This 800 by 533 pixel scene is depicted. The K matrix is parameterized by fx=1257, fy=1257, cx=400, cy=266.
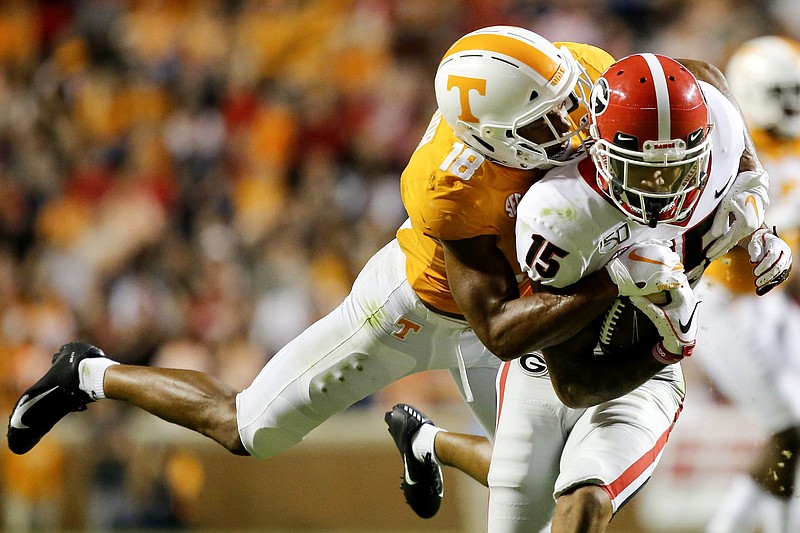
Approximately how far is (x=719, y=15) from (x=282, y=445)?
18.2 ft

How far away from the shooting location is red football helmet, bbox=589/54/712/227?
3061 millimetres

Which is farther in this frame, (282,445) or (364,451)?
(364,451)

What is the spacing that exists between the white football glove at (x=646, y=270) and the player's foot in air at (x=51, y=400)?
79.4 inches

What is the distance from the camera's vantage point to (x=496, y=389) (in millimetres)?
3938

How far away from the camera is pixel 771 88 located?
515 centimetres

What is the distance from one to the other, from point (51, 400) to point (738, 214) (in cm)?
237

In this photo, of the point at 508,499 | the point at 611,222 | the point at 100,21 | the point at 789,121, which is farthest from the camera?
the point at 100,21

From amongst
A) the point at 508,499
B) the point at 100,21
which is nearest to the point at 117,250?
the point at 100,21

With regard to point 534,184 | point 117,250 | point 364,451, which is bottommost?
point 364,451

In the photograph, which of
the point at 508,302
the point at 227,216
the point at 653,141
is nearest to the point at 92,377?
the point at 508,302

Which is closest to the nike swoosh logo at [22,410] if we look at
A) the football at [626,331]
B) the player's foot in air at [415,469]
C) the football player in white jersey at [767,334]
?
the player's foot in air at [415,469]

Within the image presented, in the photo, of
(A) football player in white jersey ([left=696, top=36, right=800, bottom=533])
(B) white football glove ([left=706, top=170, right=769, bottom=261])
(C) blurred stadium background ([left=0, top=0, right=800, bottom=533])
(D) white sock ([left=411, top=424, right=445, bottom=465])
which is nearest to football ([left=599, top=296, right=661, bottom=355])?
(B) white football glove ([left=706, top=170, right=769, bottom=261])

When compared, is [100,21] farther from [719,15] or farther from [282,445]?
[282,445]

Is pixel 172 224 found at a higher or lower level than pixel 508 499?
lower
